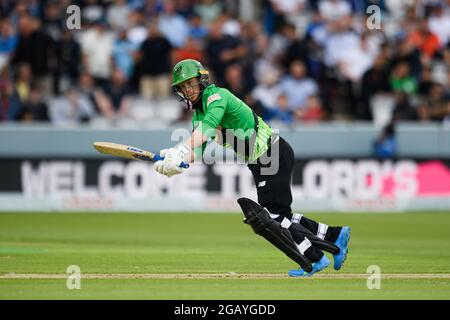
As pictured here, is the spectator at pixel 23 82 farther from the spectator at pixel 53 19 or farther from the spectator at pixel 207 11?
the spectator at pixel 207 11

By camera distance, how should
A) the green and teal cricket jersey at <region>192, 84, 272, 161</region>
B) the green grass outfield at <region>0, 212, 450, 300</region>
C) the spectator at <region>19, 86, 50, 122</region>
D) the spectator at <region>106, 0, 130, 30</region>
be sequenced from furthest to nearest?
the spectator at <region>106, 0, 130, 30</region>, the spectator at <region>19, 86, 50, 122</region>, the green and teal cricket jersey at <region>192, 84, 272, 161</region>, the green grass outfield at <region>0, 212, 450, 300</region>

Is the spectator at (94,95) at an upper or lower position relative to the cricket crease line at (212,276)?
upper

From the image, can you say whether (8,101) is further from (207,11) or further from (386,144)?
(386,144)

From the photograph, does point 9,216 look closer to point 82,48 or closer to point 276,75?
point 82,48

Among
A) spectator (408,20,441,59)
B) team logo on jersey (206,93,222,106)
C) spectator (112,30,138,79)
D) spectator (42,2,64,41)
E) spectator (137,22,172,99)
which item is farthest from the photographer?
spectator (408,20,441,59)

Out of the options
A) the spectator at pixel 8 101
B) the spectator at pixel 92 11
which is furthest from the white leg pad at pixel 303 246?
the spectator at pixel 92 11

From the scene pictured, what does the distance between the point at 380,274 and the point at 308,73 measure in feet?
34.0

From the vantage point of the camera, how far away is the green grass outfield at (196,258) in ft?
31.6

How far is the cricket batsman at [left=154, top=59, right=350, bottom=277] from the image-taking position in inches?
402

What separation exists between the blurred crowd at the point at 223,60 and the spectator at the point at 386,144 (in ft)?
1.30

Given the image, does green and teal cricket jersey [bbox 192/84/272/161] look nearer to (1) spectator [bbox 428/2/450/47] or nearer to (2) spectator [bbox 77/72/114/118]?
(2) spectator [bbox 77/72/114/118]

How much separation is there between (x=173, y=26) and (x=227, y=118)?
1095cm

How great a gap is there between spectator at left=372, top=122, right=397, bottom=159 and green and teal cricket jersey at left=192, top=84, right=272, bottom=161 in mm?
9390

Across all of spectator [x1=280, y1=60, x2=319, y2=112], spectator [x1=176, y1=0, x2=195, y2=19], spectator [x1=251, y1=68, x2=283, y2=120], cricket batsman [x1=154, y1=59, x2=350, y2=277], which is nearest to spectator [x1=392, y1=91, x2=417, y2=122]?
spectator [x1=280, y1=60, x2=319, y2=112]
